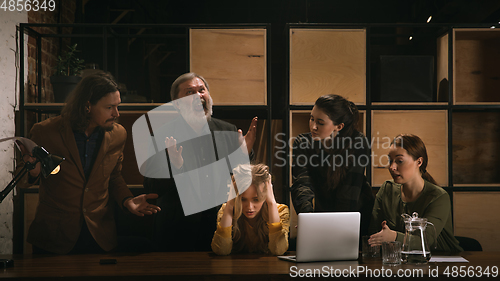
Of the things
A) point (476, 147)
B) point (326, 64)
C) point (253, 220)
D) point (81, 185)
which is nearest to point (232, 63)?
point (326, 64)

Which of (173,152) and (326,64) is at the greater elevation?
(326,64)

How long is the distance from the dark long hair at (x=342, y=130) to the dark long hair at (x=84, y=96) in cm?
148

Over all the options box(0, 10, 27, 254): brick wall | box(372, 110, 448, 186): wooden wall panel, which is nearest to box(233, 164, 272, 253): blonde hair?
box(372, 110, 448, 186): wooden wall panel

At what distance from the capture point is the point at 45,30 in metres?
3.07

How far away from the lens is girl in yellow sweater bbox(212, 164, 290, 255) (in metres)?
2.04

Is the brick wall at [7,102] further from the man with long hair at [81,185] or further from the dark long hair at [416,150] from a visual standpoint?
the dark long hair at [416,150]

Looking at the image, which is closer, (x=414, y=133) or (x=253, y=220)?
(x=253, y=220)

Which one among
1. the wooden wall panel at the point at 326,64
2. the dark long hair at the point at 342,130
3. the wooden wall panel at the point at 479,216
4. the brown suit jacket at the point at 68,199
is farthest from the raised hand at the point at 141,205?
the wooden wall panel at the point at 479,216

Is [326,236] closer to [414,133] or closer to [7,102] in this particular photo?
[414,133]

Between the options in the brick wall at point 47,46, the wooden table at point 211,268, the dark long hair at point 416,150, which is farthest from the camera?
the brick wall at point 47,46

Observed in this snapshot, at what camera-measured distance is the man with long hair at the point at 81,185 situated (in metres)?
2.37

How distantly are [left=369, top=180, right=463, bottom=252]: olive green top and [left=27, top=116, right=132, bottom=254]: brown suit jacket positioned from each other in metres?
1.73

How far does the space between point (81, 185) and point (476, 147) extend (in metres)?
3.09

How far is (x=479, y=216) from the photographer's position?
110 inches
